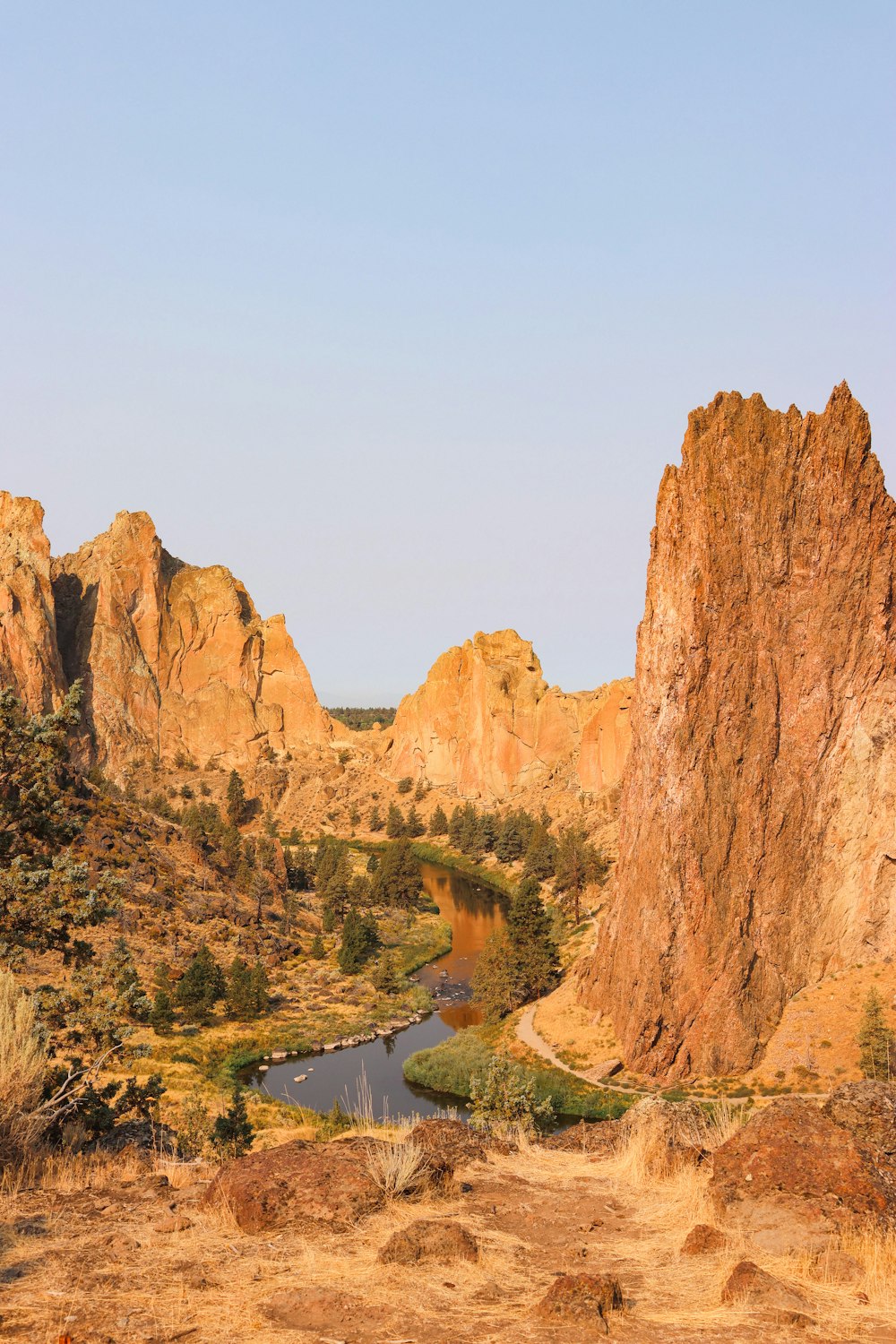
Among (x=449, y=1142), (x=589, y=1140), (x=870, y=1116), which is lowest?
(x=589, y=1140)

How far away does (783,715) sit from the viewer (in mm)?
45625

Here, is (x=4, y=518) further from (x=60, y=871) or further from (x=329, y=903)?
(x=60, y=871)

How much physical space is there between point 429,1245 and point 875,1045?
35.7 metres

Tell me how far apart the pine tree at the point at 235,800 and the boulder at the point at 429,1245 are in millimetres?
112823

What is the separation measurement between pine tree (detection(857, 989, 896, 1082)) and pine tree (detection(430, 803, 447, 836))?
84624mm

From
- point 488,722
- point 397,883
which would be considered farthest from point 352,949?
point 488,722

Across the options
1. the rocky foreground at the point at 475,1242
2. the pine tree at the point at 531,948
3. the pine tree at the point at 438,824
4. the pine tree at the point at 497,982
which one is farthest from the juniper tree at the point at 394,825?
the rocky foreground at the point at 475,1242

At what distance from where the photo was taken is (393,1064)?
47.4 m

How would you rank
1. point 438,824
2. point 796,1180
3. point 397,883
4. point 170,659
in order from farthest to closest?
point 170,659 < point 438,824 < point 397,883 < point 796,1180

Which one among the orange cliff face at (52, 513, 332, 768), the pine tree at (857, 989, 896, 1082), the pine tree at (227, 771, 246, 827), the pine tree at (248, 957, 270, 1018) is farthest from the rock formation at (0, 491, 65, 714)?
the pine tree at (857, 989, 896, 1082)

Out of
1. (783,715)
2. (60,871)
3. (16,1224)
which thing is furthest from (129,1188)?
(783,715)

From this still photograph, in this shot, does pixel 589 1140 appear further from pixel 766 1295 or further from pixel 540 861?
pixel 540 861

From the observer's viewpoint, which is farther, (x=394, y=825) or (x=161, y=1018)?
(x=394, y=825)

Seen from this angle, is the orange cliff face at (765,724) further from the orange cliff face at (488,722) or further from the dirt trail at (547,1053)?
the orange cliff face at (488,722)
